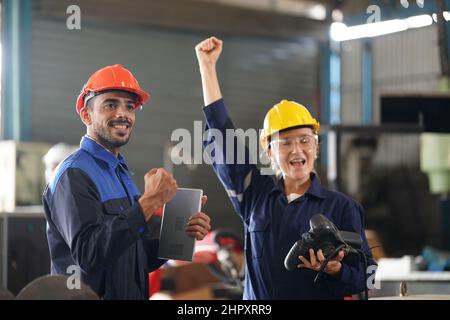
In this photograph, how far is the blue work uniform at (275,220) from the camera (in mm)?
2611

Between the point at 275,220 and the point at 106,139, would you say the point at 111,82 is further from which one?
the point at 275,220

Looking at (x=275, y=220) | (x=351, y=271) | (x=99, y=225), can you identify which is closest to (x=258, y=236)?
(x=275, y=220)

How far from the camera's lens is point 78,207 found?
7.02 feet

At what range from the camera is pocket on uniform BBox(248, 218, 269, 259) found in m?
2.75

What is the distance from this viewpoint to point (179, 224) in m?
2.38

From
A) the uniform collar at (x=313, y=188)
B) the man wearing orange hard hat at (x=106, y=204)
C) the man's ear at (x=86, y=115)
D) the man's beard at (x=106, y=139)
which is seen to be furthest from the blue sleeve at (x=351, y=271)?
the man's ear at (x=86, y=115)

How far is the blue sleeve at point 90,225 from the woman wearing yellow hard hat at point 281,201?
0.69 meters

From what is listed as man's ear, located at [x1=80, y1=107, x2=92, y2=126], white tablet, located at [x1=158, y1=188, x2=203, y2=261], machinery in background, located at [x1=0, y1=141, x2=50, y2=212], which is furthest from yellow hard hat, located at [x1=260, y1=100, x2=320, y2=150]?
machinery in background, located at [x1=0, y1=141, x2=50, y2=212]

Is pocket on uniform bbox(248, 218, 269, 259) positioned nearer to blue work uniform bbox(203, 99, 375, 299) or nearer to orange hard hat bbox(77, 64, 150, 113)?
blue work uniform bbox(203, 99, 375, 299)

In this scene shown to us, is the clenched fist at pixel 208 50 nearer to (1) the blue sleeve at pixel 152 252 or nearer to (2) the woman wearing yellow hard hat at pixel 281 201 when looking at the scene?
(2) the woman wearing yellow hard hat at pixel 281 201

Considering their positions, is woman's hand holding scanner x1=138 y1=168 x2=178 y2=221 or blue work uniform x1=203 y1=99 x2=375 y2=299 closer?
woman's hand holding scanner x1=138 y1=168 x2=178 y2=221

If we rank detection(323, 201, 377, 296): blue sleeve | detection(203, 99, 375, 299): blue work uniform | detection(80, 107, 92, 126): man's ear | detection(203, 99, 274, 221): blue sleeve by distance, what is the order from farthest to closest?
detection(203, 99, 274, 221): blue sleeve → detection(203, 99, 375, 299): blue work uniform → detection(323, 201, 377, 296): blue sleeve → detection(80, 107, 92, 126): man's ear

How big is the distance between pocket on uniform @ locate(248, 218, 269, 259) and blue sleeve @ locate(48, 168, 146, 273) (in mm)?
692

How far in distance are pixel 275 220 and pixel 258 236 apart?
9 centimetres
